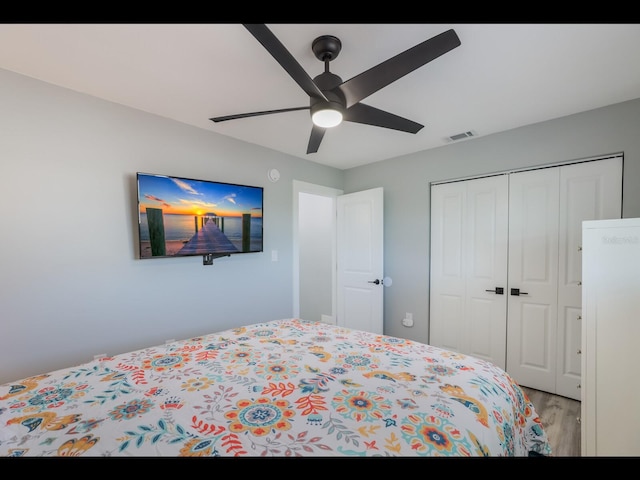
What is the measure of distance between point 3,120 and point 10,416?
1725 millimetres

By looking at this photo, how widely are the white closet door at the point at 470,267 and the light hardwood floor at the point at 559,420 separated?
407mm

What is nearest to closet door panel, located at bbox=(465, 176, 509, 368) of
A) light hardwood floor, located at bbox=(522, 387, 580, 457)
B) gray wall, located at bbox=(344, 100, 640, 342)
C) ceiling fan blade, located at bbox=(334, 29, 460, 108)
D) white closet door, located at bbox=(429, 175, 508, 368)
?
white closet door, located at bbox=(429, 175, 508, 368)

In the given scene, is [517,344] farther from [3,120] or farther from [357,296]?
[3,120]

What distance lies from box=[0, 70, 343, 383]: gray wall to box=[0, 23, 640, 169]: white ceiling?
20 cm

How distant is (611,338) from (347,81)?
202 cm

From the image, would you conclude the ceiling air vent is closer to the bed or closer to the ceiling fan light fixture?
the ceiling fan light fixture

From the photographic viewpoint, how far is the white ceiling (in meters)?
1.45

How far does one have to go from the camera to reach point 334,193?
386 centimetres

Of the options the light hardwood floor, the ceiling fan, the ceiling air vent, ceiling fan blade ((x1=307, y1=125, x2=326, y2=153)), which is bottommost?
the light hardwood floor

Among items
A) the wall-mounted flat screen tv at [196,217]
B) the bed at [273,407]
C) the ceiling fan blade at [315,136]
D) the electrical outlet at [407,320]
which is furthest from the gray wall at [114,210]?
the electrical outlet at [407,320]

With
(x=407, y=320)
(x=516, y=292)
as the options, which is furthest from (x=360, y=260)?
(x=516, y=292)

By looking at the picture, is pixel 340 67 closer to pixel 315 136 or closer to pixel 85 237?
pixel 315 136

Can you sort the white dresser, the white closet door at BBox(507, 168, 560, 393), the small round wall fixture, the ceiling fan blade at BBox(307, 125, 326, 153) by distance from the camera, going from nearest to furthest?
the white dresser, the ceiling fan blade at BBox(307, 125, 326, 153), the white closet door at BBox(507, 168, 560, 393), the small round wall fixture

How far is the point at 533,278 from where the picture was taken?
2592 mm
